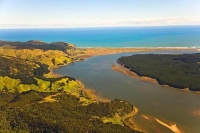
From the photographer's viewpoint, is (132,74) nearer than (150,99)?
No

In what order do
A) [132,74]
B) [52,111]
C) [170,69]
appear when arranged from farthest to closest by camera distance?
[170,69], [132,74], [52,111]

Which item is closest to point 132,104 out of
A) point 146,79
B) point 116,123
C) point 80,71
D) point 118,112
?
point 118,112

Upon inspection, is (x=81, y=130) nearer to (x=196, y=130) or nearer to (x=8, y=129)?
(x=8, y=129)

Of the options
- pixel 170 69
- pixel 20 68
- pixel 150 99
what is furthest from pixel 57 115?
pixel 170 69

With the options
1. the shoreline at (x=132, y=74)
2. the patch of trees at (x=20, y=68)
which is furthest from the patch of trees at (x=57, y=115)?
the patch of trees at (x=20, y=68)

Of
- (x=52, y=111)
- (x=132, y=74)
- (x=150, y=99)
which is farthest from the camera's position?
(x=132, y=74)

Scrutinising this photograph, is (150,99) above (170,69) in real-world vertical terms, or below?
below

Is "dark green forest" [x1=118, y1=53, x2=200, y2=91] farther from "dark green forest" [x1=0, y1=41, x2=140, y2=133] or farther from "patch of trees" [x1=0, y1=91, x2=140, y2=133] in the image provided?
"patch of trees" [x1=0, y1=91, x2=140, y2=133]

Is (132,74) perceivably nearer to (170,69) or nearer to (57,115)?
(170,69)
